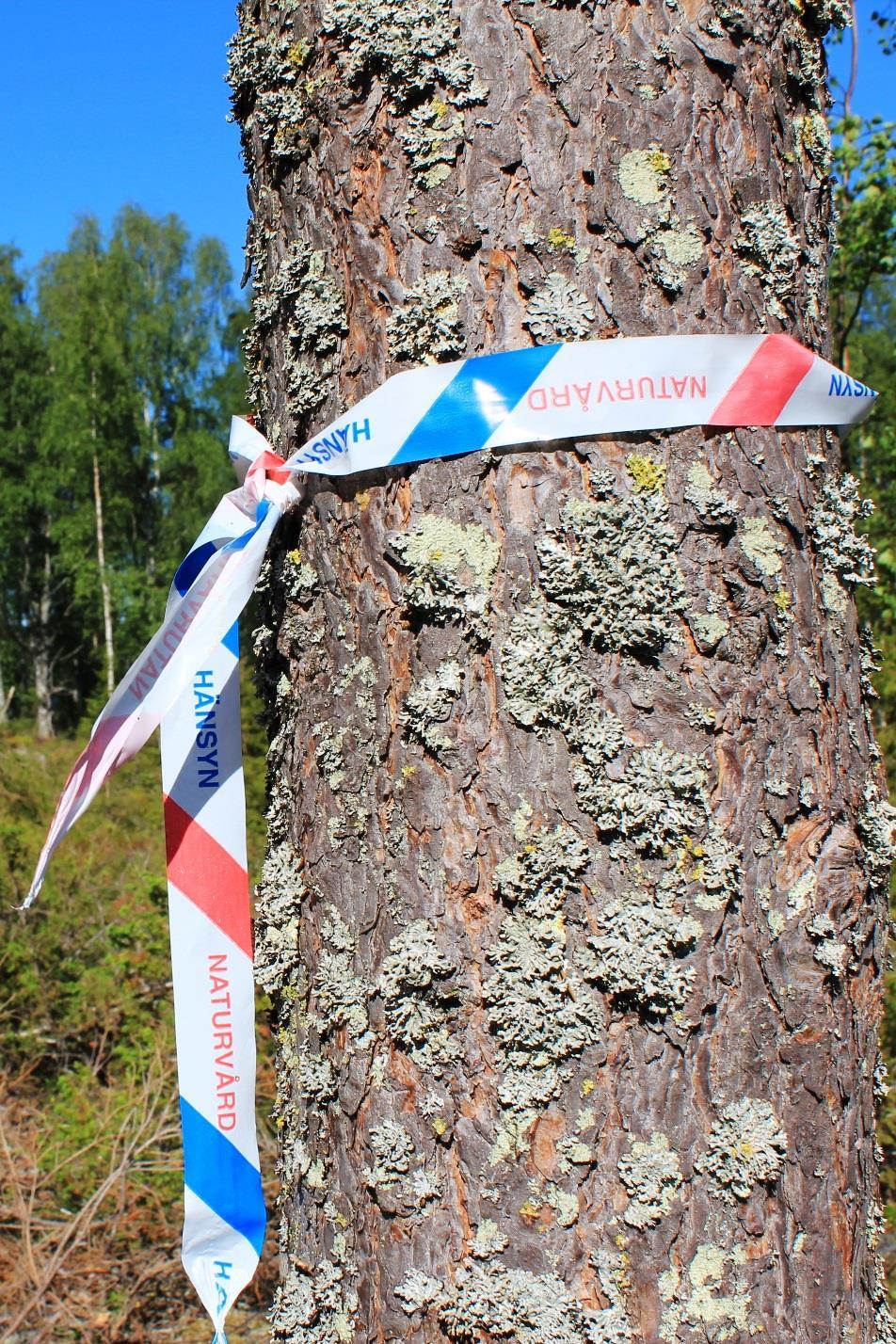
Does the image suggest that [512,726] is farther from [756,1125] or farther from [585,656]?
[756,1125]

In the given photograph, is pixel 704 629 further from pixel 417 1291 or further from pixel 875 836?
pixel 417 1291

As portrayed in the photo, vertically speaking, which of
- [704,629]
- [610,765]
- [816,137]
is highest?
[816,137]

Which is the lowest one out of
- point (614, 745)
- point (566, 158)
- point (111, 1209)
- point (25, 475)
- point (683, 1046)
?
point (111, 1209)

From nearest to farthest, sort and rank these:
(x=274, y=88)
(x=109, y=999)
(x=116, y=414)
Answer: (x=274, y=88), (x=109, y=999), (x=116, y=414)

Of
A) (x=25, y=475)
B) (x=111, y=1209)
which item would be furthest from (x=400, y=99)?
(x=25, y=475)

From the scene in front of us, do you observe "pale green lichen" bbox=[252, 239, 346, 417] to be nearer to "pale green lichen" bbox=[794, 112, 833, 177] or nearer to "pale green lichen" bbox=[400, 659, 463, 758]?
"pale green lichen" bbox=[400, 659, 463, 758]

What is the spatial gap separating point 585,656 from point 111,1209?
Answer: 164 inches

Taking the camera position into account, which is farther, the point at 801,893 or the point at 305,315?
the point at 305,315

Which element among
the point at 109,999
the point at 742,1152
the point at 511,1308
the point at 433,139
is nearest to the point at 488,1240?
the point at 511,1308

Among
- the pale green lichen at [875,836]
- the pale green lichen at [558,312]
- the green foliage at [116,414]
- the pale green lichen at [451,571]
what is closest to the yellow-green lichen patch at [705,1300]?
the pale green lichen at [875,836]

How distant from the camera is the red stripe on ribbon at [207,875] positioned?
58.5 inches

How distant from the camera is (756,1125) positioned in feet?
3.63

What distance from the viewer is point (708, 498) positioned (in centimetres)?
115

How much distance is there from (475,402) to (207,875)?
0.79 meters
